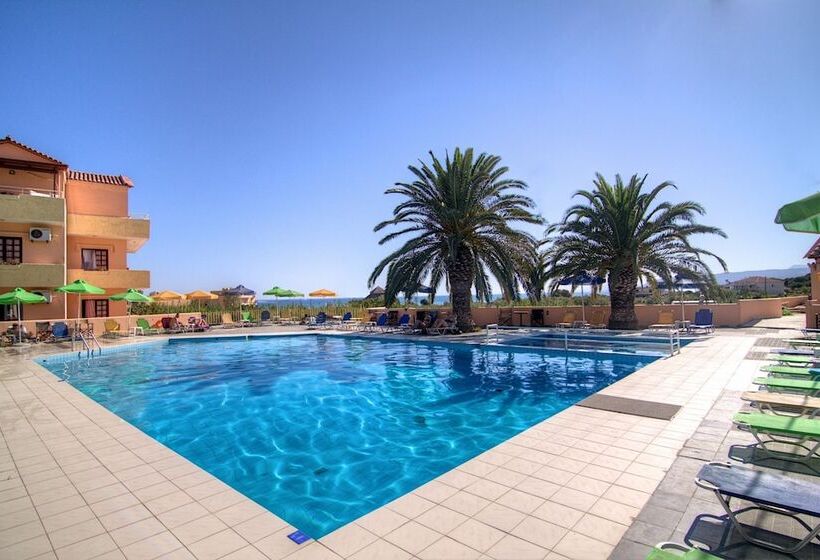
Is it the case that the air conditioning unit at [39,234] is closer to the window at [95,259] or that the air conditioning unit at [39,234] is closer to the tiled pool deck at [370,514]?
the window at [95,259]

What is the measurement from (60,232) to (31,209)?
1823 mm

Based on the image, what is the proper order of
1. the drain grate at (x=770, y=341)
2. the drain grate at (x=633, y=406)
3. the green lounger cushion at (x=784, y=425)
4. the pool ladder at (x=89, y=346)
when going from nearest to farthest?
the green lounger cushion at (x=784, y=425)
the drain grate at (x=633, y=406)
the drain grate at (x=770, y=341)
the pool ladder at (x=89, y=346)

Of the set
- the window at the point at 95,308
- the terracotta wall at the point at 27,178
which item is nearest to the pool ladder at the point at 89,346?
the window at the point at 95,308

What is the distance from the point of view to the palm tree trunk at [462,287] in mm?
18562

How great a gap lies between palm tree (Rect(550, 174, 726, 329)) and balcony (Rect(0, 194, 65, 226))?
2388 centimetres

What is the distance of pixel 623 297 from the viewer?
17984mm

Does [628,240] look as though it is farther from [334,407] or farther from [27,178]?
[27,178]

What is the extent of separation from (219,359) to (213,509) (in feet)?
41.1

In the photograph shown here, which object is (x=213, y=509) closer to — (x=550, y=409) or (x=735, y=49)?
(x=550, y=409)

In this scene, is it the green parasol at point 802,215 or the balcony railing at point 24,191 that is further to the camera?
the balcony railing at point 24,191

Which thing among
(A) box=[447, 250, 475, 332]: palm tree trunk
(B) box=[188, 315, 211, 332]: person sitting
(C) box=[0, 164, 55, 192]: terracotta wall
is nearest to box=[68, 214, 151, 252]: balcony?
(C) box=[0, 164, 55, 192]: terracotta wall

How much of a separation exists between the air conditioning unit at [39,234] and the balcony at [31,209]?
36 cm

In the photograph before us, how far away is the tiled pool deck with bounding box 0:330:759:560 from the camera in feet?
10.1

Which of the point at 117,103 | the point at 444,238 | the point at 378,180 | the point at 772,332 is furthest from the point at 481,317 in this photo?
the point at 117,103
